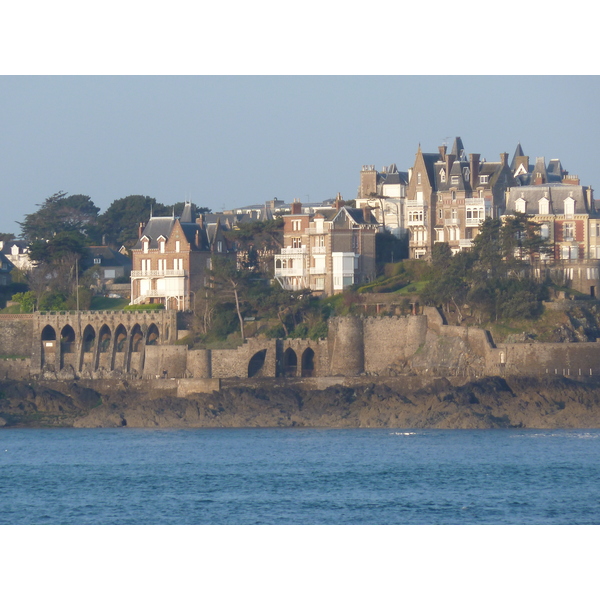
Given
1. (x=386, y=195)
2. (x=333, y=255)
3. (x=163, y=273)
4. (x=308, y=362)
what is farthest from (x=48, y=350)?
(x=386, y=195)

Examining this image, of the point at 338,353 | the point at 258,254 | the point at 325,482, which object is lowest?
the point at 325,482

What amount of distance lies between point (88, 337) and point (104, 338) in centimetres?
91

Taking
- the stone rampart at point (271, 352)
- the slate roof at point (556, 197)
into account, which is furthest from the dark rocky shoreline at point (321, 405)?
the slate roof at point (556, 197)

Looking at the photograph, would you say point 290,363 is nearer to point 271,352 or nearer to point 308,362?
point 308,362

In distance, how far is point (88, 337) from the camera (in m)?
70.1

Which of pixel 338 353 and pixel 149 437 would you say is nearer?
pixel 149 437

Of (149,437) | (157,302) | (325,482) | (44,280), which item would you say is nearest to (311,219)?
(157,302)

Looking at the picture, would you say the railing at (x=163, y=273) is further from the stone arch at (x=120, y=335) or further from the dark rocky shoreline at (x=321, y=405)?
the dark rocky shoreline at (x=321, y=405)

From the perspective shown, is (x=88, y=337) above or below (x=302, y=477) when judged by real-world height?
above

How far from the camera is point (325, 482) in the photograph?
150 ft

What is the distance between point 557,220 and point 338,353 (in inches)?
501

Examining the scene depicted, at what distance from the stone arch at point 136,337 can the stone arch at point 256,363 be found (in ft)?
→ 22.6

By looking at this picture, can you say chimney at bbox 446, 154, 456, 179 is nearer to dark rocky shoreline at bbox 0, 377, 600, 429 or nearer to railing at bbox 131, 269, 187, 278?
railing at bbox 131, 269, 187, 278

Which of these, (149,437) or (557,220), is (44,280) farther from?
(557,220)
